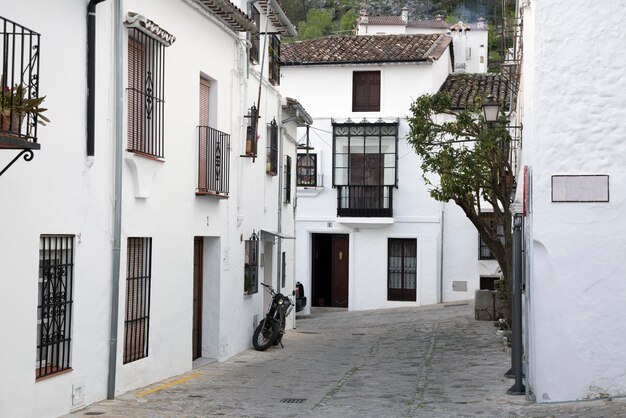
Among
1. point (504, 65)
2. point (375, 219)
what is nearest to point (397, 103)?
point (375, 219)

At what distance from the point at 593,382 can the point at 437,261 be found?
19866 mm

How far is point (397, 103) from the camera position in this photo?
3070 centimetres

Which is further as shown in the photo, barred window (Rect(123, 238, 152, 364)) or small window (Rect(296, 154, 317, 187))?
small window (Rect(296, 154, 317, 187))

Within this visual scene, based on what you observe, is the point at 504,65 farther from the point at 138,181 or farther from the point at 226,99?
the point at 138,181

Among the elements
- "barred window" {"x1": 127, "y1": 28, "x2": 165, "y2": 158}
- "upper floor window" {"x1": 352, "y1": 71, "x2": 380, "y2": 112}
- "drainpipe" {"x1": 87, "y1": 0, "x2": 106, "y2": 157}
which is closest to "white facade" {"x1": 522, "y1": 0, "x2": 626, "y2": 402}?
"barred window" {"x1": 127, "y1": 28, "x2": 165, "y2": 158}

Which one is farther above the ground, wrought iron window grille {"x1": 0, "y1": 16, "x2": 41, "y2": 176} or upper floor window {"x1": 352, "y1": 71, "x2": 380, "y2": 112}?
upper floor window {"x1": 352, "y1": 71, "x2": 380, "y2": 112}

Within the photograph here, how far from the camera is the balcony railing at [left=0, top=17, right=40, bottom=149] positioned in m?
7.44

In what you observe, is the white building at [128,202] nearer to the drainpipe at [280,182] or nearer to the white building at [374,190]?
the drainpipe at [280,182]

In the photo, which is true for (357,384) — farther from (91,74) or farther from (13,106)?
(13,106)

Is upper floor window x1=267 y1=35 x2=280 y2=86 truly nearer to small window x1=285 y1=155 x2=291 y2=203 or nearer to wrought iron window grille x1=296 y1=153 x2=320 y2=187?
small window x1=285 y1=155 x2=291 y2=203

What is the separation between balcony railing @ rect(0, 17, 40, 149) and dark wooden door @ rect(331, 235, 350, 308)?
23227mm

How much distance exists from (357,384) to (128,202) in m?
4.50

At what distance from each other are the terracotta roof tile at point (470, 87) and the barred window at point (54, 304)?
22.2 m

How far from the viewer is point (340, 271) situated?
31.8 metres
